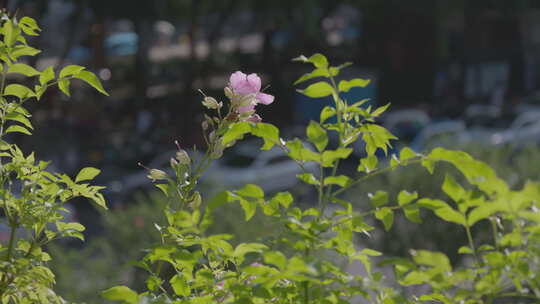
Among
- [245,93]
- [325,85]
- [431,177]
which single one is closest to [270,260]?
[325,85]

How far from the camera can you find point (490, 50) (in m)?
28.9

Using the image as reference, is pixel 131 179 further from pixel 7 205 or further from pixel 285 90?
pixel 7 205

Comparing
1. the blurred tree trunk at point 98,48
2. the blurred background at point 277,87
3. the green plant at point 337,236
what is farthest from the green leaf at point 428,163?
the blurred tree trunk at point 98,48

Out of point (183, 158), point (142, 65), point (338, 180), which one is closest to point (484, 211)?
point (338, 180)

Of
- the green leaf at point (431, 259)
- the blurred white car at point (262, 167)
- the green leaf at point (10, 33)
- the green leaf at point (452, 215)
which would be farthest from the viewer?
the blurred white car at point (262, 167)

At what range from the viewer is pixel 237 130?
1.82 meters

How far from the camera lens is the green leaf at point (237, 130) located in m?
1.79

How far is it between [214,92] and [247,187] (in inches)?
939

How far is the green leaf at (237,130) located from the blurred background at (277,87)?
5.94 metres

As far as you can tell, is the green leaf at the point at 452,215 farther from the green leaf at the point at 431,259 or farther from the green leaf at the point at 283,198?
the green leaf at the point at 283,198

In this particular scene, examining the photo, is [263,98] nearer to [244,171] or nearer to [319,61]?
[319,61]

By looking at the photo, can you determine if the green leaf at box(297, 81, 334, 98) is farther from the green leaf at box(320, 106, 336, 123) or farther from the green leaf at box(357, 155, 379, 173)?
the green leaf at box(357, 155, 379, 173)

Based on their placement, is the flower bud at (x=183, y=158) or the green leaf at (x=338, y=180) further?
the flower bud at (x=183, y=158)

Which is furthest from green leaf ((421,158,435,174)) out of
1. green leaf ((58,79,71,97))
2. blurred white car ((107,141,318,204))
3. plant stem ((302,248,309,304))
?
blurred white car ((107,141,318,204))
